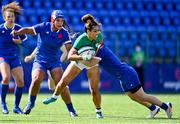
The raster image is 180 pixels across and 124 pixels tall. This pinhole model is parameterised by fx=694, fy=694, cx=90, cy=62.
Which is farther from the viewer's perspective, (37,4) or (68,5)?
(68,5)

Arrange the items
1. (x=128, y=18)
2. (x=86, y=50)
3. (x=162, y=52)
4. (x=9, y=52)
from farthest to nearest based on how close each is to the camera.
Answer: (x=128, y=18), (x=162, y=52), (x=9, y=52), (x=86, y=50)

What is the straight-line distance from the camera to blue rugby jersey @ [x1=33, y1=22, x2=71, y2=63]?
14523 millimetres

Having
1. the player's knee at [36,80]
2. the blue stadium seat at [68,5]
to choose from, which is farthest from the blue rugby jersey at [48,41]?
the blue stadium seat at [68,5]

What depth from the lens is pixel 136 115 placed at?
14945 millimetres

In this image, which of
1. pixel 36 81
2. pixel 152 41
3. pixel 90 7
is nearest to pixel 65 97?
pixel 36 81

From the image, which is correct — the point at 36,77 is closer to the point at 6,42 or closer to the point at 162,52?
the point at 6,42

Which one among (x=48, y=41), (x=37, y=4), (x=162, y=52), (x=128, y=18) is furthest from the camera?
(x=128, y=18)

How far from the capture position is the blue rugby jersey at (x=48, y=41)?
1452 centimetres

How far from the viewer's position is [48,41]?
47.7ft

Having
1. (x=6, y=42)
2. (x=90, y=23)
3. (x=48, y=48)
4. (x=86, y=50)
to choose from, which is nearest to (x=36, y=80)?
(x=48, y=48)

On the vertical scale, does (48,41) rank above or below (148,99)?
above

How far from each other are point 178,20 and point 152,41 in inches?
135

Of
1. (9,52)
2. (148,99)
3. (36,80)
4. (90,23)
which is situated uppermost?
(90,23)

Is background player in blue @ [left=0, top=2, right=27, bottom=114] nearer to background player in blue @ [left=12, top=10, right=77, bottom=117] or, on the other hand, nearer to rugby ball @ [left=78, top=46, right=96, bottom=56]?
background player in blue @ [left=12, top=10, right=77, bottom=117]
